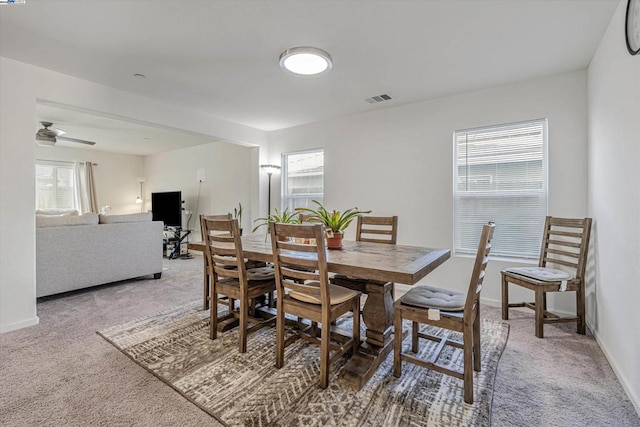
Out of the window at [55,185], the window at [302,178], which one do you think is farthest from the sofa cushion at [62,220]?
the window at [55,185]

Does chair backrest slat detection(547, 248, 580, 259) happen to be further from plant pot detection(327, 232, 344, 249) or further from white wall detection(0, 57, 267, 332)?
white wall detection(0, 57, 267, 332)

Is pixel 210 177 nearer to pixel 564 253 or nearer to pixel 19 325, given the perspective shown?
pixel 19 325

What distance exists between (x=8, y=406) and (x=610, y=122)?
4242 millimetres

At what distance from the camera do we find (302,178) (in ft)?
16.6

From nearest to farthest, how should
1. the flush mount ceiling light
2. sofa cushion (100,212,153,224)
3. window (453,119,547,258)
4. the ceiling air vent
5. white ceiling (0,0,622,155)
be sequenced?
white ceiling (0,0,622,155) → the flush mount ceiling light → window (453,119,547,258) → the ceiling air vent → sofa cushion (100,212,153,224)

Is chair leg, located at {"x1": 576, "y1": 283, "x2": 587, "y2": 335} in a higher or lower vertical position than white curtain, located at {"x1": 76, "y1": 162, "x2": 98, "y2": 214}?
lower

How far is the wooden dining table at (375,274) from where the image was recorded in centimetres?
170

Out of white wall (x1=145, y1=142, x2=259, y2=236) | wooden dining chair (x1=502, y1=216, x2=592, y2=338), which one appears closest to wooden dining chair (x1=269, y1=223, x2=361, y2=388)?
wooden dining chair (x1=502, y1=216, x2=592, y2=338)

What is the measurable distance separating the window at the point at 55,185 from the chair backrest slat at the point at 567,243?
9208mm

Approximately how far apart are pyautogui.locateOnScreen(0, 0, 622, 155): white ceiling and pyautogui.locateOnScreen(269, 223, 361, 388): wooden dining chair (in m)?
1.52

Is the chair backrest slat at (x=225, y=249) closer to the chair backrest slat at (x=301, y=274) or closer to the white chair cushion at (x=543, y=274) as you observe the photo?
the chair backrest slat at (x=301, y=274)

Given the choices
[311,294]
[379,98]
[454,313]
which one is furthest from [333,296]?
[379,98]

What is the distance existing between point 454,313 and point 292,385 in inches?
42.1

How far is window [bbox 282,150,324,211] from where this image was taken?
15.9 ft
